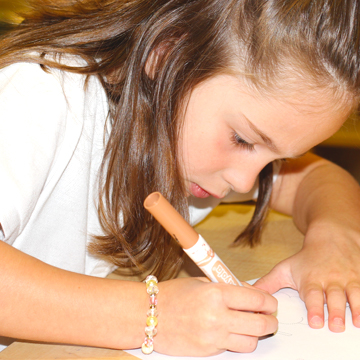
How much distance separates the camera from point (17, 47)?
1.75ft

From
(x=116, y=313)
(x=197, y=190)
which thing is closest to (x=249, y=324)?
(x=116, y=313)

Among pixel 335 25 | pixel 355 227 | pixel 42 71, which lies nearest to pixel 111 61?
pixel 42 71

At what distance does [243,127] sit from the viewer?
0.49 metres

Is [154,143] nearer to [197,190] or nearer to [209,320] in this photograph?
[197,190]

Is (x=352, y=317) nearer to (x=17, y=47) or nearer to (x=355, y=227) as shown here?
(x=355, y=227)

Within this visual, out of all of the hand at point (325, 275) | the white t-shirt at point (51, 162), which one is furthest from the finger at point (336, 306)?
the white t-shirt at point (51, 162)

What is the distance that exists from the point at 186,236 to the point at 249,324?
0.33 feet

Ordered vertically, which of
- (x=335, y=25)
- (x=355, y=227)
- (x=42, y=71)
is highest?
(x=42, y=71)

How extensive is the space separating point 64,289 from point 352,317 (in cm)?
29

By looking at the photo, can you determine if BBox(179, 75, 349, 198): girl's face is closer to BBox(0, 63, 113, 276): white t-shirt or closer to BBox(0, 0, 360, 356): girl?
BBox(0, 0, 360, 356): girl

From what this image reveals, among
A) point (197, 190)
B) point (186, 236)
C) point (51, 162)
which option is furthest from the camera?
point (197, 190)

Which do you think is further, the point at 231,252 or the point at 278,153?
the point at 231,252

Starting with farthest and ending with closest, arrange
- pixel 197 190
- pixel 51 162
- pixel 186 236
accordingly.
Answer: pixel 197 190 < pixel 51 162 < pixel 186 236

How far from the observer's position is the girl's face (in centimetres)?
48
